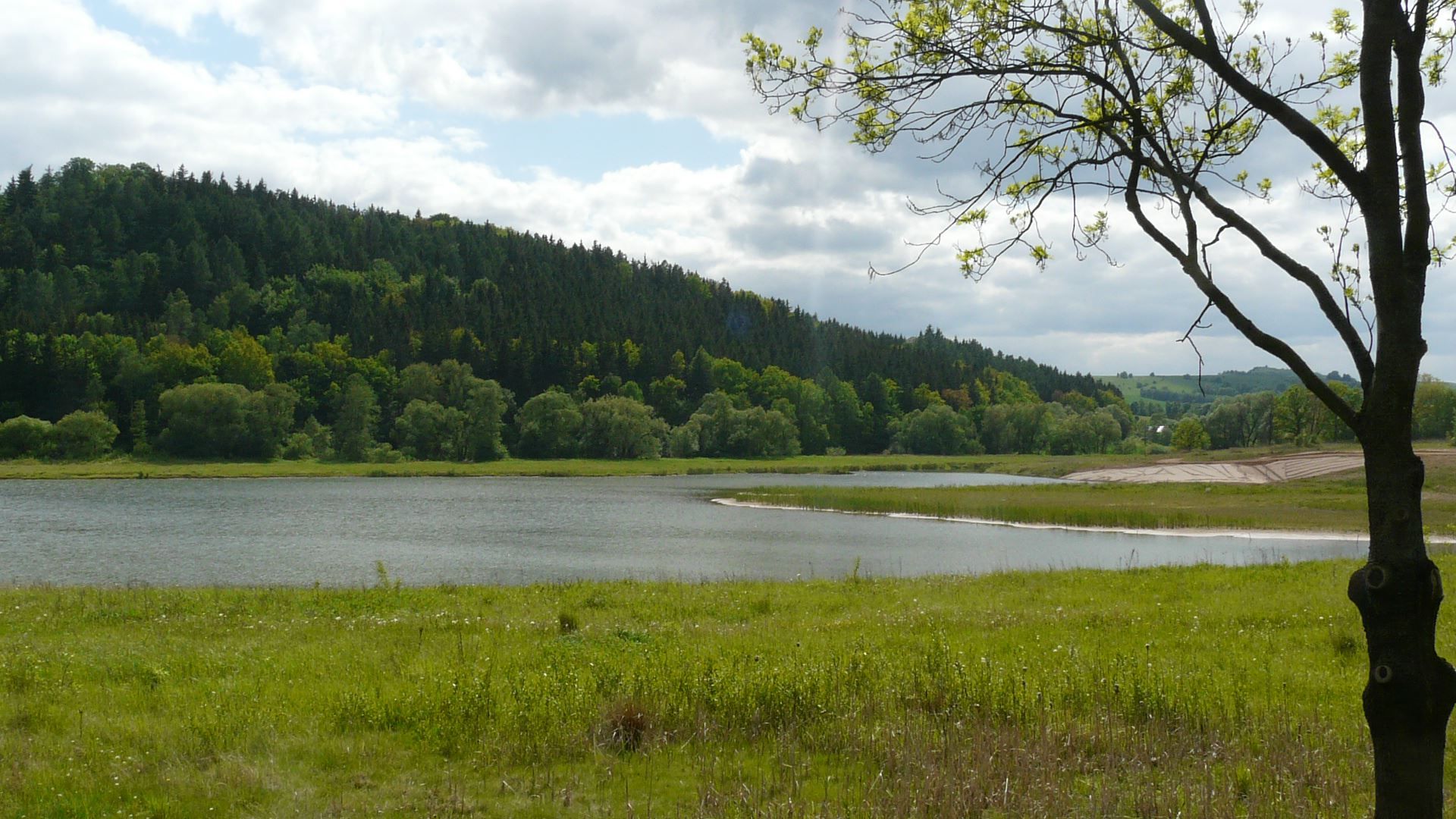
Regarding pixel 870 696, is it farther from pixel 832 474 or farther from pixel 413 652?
pixel 832 474

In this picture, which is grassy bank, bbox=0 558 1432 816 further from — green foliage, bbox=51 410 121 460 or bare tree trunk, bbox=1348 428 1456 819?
green foliage, bbox=51 410 121 460

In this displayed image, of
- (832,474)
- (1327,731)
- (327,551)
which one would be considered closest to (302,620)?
(1327,731)

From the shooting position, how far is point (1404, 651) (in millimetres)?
4820

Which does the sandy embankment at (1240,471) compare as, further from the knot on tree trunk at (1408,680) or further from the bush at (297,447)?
the bush at (297,447)

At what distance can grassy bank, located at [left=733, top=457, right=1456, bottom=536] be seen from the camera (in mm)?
52781

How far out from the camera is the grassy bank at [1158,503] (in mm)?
52781

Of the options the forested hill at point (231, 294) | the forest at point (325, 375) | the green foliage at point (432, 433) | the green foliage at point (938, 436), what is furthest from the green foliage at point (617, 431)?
the green foliage at point (938, 436)

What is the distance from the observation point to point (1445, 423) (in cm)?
15162

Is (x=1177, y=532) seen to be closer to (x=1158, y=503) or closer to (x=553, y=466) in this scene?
(x=1158, y=503)

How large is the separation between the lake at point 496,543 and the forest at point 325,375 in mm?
62544

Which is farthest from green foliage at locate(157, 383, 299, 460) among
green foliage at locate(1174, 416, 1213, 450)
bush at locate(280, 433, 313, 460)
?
green foliage at locate(1174, 416, 1213, 450)

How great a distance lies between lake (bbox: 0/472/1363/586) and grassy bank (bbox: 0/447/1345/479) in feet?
114

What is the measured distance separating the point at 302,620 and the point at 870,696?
12145mm

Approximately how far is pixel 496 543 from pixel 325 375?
128 meters
